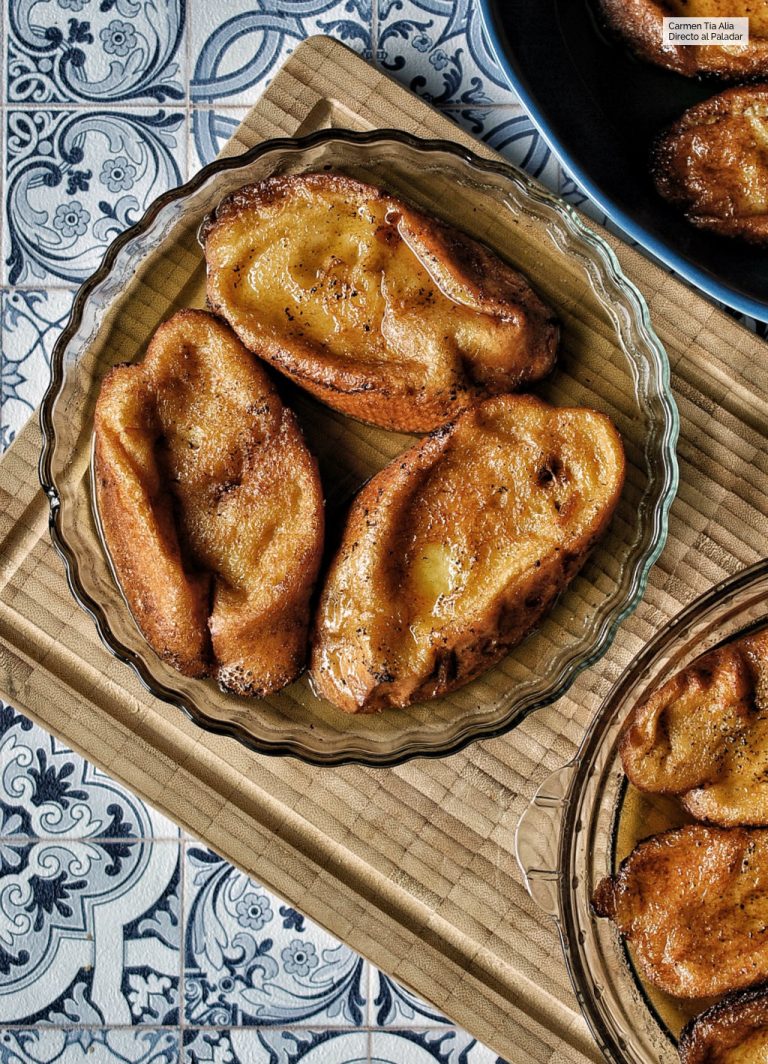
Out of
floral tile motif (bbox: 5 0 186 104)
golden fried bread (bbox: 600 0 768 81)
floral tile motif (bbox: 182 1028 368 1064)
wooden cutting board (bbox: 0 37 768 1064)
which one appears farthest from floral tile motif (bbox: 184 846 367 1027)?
golden fried bread (bbox: 600 0 768 81)

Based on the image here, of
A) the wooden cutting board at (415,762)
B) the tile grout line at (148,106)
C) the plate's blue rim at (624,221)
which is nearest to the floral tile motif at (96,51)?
the tile grout line at (148,106)

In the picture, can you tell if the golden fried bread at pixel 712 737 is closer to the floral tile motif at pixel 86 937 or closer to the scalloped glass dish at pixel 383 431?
the scalloped glass dish at pixel 383 431

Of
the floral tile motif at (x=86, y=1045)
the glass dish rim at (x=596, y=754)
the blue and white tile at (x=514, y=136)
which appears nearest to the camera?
the glass dish rim at (x=596, y=754)

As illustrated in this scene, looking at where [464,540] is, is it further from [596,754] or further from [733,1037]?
[733,1037]

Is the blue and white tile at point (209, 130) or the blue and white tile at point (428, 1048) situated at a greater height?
the blue and white tile at point (209, 130)

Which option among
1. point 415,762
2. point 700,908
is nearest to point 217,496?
point 415,762

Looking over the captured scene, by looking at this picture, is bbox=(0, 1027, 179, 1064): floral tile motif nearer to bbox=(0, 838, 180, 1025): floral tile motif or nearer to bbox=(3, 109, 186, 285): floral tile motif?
bbox=(0, 838, 180, 1025): floral tile motif
